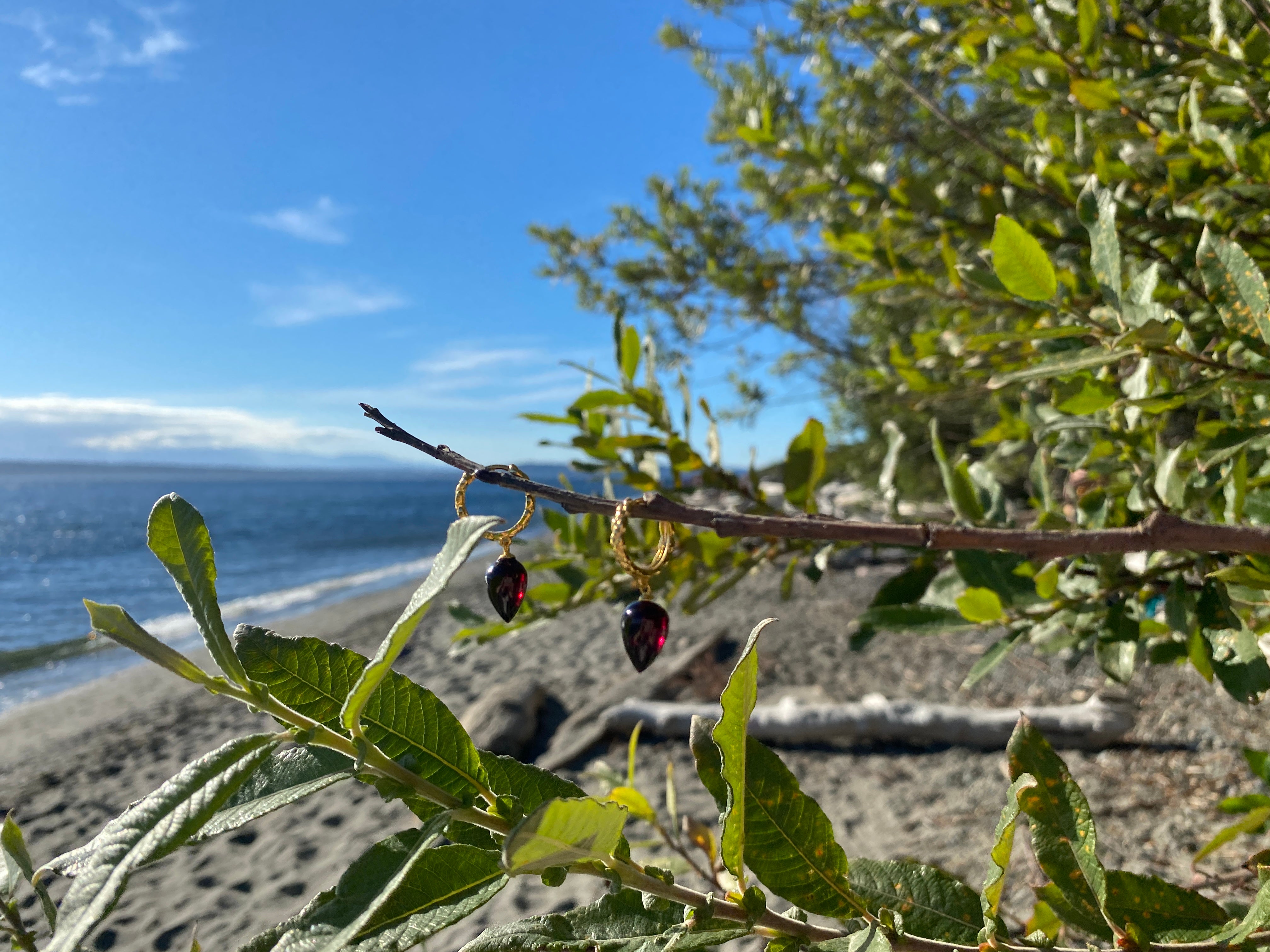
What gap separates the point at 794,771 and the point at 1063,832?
469cm

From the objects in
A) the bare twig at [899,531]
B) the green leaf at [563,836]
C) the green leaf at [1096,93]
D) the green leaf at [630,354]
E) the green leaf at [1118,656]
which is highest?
the green leaf at [1096,93]

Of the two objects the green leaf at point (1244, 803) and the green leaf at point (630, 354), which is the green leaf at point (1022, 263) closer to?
the green leaf at point (630, 354)

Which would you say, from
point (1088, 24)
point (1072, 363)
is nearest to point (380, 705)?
point (1072, 363)

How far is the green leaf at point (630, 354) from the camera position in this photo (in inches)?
55.5

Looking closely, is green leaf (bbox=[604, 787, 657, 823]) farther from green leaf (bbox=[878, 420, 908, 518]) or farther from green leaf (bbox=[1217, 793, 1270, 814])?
green leaf (bbox=[1217, 793, 1270, 814])

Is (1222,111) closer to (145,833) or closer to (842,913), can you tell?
(842,913)

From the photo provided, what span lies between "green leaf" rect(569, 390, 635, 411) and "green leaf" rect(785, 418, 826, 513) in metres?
0.32

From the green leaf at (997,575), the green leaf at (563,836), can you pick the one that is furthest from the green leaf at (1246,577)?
the green leaf at (563,836)

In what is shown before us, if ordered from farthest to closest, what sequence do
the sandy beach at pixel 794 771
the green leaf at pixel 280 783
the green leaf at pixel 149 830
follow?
1. the sandy beach at pixel 794 771
2. the green leaf at pixel 280 783
3. the green leaf at pixel 149 830

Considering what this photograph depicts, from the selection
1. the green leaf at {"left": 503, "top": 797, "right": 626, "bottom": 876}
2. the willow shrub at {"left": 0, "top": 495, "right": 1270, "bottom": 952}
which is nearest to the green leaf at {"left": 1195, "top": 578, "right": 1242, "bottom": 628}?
the willow shrub at {"left": 0, "top": 495, "right": 1270, "bottom": 952}

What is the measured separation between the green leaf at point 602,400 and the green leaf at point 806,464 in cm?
32

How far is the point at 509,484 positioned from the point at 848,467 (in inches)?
238

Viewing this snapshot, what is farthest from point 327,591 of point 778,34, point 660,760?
point 778,34

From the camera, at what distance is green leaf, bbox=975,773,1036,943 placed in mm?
601
